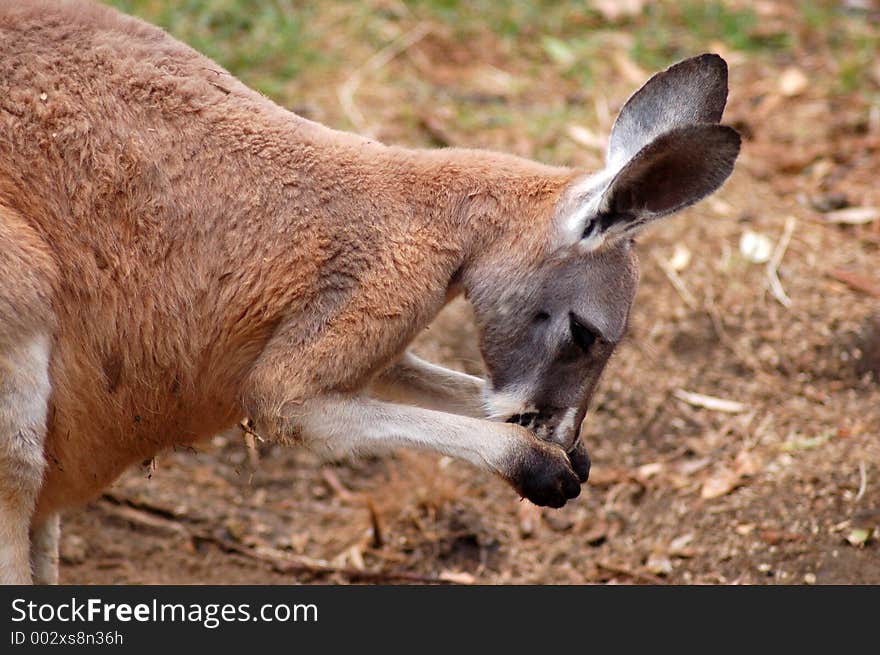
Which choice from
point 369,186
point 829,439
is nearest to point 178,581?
point 369,186

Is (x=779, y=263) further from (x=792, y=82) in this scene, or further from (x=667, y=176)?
(x=667, y=176)

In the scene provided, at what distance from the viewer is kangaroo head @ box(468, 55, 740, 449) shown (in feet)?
13.1

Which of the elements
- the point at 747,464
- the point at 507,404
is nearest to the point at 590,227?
the point at 507,404

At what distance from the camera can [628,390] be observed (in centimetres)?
596

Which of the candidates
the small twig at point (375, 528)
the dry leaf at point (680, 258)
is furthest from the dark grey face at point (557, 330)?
the dry leaf at point (680, 258)

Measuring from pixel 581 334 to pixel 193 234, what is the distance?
50.7 inches

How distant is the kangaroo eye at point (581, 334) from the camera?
4.01m

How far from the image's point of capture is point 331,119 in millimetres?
6945

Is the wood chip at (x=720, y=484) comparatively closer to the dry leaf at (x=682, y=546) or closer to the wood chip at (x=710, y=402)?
the dry leaf at (x=682, y=546)

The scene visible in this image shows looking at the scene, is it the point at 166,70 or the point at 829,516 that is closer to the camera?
the point at 166,70

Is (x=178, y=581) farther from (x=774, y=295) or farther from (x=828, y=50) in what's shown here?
(x=828, y=50)

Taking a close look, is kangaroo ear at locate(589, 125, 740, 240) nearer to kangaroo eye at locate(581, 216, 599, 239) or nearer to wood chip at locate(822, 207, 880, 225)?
kangaroo eye at locate(581, 216, 599, 239)

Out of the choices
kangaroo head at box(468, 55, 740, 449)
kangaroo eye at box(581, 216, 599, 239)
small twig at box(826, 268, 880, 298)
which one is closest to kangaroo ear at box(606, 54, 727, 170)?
kangaroo head at box(468, 55, 740, 449)

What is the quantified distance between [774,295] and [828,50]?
273 cm
